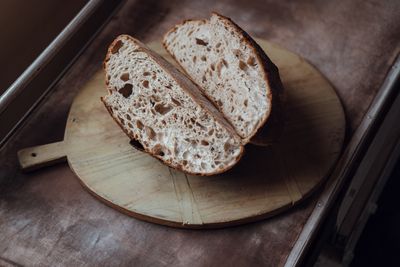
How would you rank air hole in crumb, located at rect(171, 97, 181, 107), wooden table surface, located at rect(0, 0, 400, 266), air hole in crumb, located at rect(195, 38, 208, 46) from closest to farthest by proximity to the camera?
1. wooden table surface, located at rect(0, 0, 400, 266)
2. air hole in crumb, located at rect(171, 97, 181, 107)
3. air hole in crumb, located at rect(195, 38, 208, 46)

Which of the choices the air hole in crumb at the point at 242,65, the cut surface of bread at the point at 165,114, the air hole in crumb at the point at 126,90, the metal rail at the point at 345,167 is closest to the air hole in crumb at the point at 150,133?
the cut surface of bread at the point at 165,114

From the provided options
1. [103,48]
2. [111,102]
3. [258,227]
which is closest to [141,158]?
[111,102]

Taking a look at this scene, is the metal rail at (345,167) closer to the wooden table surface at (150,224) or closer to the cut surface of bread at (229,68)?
the wooden table surface at (150,224)

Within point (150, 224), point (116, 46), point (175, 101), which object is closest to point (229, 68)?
A: point (175, 101)

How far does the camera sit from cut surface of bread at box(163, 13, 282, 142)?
3.97 ft

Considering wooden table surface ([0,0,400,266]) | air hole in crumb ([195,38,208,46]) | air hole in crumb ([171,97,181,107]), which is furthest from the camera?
air hole in crumb ([195,38,208,46])

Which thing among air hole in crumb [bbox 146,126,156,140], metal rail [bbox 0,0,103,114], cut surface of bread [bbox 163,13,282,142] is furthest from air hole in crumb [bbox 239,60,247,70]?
metal rail [bbox 0,0,103,114]

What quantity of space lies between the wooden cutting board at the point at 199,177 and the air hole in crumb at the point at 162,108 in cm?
10

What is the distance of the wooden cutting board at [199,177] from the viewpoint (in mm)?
1164

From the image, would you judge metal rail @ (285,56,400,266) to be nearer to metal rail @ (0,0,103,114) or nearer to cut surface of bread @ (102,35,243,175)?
cut surface of bread @ (102,35,243,175)

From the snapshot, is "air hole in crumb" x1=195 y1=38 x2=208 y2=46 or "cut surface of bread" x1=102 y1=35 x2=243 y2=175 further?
"air hole in crumb" x1=195 y1=38 x2=208 y2=46

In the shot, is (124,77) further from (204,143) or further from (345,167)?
(345,167)

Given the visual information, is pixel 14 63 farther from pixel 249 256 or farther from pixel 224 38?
pixel 249 256

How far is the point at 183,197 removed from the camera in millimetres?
1184
